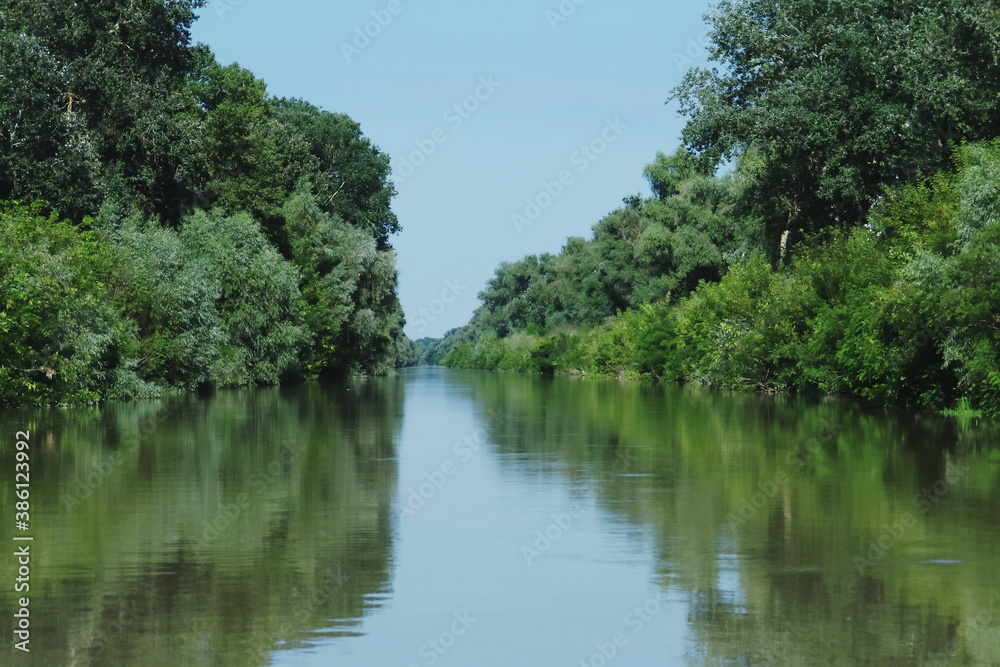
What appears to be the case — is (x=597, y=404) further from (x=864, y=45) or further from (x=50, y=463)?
(x=50, y=463)

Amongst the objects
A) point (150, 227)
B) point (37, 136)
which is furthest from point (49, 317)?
point (150, 227)

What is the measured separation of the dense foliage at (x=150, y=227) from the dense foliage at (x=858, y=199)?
19.9 m

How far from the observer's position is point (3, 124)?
44.8m

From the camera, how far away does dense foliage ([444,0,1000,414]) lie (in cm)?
3077

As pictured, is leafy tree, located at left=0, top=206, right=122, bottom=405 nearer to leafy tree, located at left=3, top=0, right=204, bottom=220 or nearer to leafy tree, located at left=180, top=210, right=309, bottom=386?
leafy tree, located at left=3, top=0, right=204, bottom=220

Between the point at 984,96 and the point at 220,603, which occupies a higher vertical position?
the point at 984,96

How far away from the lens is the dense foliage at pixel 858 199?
30766 millimetres

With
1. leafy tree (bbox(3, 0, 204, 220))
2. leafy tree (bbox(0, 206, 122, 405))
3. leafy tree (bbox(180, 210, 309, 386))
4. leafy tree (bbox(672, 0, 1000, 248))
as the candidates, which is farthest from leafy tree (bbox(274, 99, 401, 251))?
leafy tree (bbox(0, 206, 122, 405))

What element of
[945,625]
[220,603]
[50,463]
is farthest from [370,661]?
[50,463]

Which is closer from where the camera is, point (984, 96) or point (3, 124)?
point (984, 96)

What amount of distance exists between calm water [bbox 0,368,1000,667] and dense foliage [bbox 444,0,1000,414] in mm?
7132

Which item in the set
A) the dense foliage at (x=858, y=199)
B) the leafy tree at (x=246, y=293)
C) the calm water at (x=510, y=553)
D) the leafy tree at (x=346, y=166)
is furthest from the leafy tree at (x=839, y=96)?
the leafy tree at (x=346, y=166)

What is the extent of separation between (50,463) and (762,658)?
1468cm

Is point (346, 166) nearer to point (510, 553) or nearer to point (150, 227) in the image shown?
point (150, 227)
